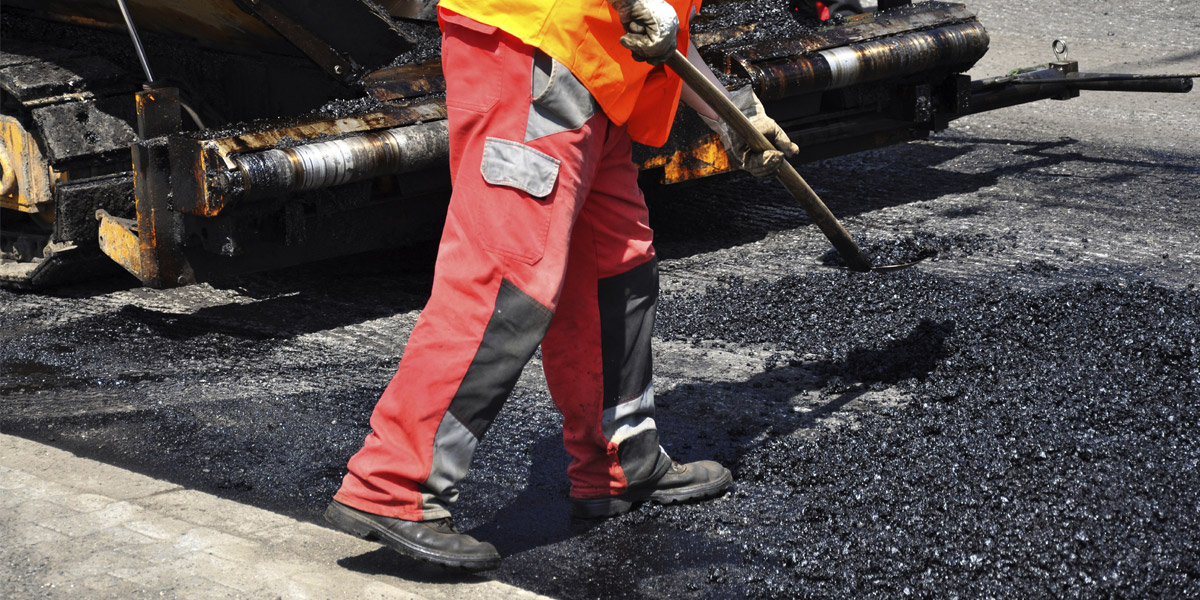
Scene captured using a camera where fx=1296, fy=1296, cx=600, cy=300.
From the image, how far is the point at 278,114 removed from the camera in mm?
5238

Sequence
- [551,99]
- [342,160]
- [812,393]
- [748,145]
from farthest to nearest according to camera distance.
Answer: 1. [342,160]
2. [812,393]
3. [748,145]
4. [551,99]

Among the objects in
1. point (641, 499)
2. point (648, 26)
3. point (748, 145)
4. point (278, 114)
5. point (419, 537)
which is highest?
point (648, 26)

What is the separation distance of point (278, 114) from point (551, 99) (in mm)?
2889

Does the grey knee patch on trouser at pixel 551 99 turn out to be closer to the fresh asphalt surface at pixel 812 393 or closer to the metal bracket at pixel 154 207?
the fresh asphalt surface at pixel 812 393

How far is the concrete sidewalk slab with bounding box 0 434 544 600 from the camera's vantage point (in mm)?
2574

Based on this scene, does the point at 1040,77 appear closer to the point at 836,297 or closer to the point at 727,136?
the point at 836,297

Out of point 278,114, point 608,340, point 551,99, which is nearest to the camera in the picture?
point 551,99

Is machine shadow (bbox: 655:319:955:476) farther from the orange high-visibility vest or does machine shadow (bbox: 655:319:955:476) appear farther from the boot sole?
the orange high-visibility vest

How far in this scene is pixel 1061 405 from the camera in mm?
3504

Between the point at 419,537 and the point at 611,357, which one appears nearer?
the point at 419,537

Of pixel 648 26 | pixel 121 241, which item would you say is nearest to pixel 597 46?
pixel 648 26

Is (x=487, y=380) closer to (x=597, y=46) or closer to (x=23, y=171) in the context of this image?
(x=597, y=46)

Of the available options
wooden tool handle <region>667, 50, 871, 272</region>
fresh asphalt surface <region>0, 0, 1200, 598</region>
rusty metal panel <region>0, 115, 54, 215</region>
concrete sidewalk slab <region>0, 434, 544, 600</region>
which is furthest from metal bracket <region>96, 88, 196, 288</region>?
wooden tool handle <region>667, 50, 871, 272</region>

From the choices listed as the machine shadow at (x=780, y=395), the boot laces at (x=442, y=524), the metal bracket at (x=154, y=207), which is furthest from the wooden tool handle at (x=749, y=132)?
the metal bracket at (x=154, y=207)
